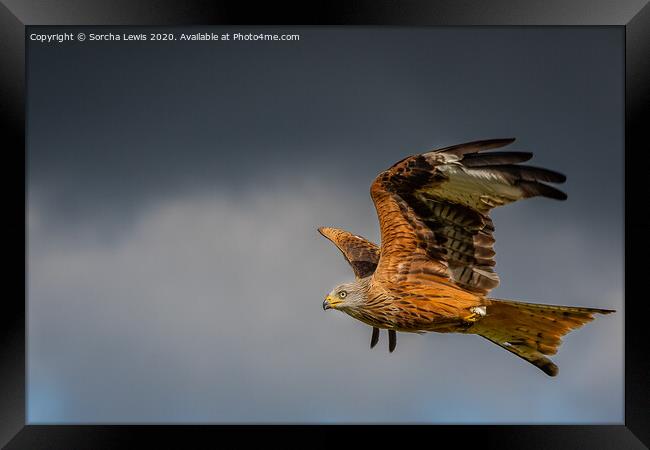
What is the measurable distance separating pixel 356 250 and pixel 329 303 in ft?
2.88

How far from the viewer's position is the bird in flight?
422 cm

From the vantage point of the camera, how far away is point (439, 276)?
14.6ft

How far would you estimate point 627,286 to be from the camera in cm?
433

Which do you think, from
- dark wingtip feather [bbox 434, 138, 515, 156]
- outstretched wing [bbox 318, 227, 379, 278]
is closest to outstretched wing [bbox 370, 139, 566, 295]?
dark wingtip feather [bbox 434, 138, 515, 156]

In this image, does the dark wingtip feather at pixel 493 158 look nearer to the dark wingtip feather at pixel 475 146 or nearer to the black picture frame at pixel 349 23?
the dark wingtip feather at pixel 475 146

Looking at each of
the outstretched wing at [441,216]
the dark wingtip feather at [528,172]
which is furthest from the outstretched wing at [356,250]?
the dark wingtip feather at [528,172]

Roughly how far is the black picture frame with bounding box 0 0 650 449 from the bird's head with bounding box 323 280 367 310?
2.58ft

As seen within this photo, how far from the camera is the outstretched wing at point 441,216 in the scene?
4.01 meters

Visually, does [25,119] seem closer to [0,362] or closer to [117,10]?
[117,10]

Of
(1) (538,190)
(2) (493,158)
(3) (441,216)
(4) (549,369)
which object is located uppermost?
(2) (493,158)

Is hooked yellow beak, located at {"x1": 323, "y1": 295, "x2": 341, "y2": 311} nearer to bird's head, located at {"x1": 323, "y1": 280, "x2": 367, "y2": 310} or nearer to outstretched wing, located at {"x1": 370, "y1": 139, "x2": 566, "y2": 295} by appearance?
bird's head, located at {"x1": 323, "y1": 280, "x2": 367, "y2": 310}

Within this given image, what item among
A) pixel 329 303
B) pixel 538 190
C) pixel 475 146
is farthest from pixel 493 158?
pixel 329 303

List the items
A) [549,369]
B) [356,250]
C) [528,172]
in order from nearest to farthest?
[528,172] < [549,369] < [356,250]

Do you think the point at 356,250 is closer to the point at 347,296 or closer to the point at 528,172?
the point at 347,296
